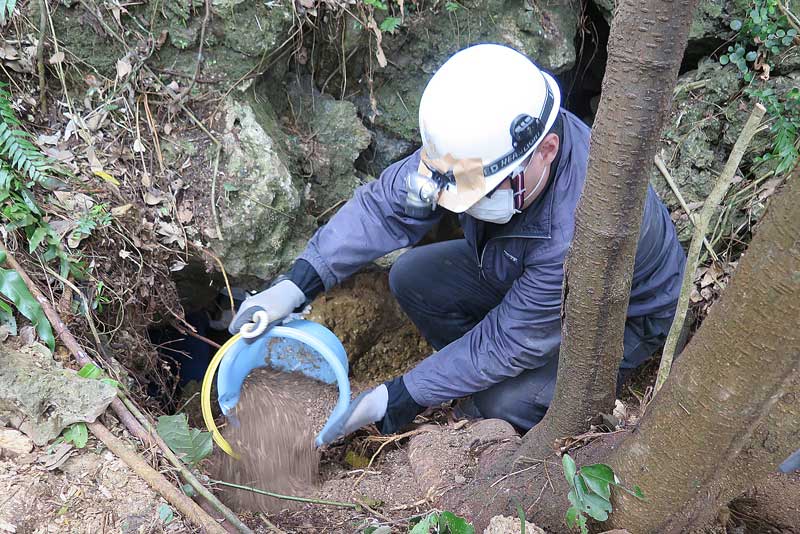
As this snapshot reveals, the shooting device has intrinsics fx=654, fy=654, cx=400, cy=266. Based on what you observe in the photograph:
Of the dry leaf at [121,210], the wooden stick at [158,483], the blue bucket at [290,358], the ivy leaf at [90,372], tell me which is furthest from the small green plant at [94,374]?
the dry leaf at [121,210]

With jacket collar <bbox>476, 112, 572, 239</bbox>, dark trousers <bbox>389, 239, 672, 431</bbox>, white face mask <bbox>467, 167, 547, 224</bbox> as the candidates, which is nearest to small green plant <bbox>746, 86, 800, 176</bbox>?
dark trousers <bbox>389, 239, 672, 431</bbox>

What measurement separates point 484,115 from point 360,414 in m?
1.09

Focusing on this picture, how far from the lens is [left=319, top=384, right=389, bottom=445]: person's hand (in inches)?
86.7

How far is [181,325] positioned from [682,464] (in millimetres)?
2264

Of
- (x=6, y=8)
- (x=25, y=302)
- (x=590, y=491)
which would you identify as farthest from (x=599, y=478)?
(x=6, y=8)

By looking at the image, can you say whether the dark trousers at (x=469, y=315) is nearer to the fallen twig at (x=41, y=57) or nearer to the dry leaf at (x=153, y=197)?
the dry leaf at (x=153, y=197)

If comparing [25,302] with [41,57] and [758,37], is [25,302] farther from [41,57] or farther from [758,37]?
[758,37]

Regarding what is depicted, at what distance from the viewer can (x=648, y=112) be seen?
1.10 m

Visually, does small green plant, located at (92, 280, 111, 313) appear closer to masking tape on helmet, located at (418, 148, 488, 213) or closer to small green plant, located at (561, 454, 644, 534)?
masking tape on helmet, located at (418, 148, 488, 213)

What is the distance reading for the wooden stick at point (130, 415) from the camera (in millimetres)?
1670

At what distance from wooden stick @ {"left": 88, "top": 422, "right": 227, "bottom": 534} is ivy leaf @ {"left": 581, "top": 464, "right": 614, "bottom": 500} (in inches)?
34.6

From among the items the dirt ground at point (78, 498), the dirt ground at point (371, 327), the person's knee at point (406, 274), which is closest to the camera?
the dirt ground at point (78, 498)

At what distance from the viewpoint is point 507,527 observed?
4.64ft

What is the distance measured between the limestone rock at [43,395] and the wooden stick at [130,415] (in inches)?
2.3
